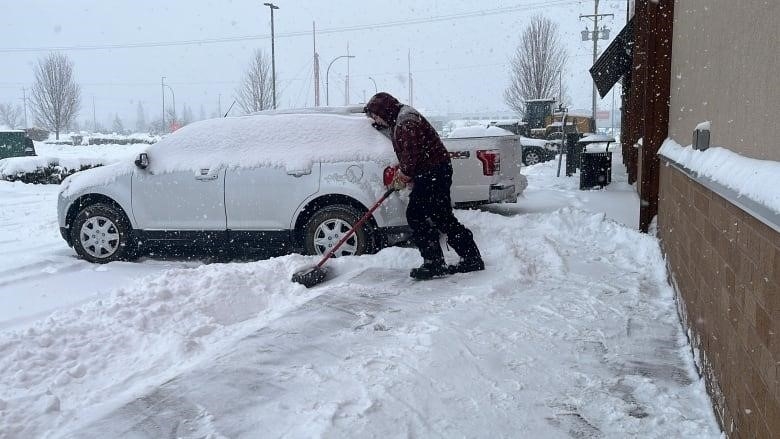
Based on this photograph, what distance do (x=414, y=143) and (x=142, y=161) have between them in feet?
11.2

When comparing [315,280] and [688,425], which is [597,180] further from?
[688,425]

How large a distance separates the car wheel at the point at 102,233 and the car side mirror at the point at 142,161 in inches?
24.1

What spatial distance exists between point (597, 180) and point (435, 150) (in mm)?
9506

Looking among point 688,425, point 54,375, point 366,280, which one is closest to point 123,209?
point 366,280

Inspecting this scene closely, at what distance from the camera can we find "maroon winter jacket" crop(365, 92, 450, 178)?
5.63m

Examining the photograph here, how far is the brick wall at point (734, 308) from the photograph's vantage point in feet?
6.72

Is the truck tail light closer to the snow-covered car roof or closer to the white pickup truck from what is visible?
the white pickup truck

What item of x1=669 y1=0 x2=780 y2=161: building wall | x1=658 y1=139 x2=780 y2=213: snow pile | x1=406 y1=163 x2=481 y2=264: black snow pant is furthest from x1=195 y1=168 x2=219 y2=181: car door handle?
x1=658 y1=139 x2=780 y2=213: snow pile

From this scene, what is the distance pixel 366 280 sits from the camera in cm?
565

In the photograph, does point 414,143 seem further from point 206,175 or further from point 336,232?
point 206,175

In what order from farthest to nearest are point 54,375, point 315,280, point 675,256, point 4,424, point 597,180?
point 597,180 → point 315,280 → point 675,256 → point 54,375 → point 4,424

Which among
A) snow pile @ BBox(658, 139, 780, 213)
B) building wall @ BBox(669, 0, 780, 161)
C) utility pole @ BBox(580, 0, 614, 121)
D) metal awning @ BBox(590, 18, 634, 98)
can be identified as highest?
utility pole @ BBox(580, 0, 614, 121)

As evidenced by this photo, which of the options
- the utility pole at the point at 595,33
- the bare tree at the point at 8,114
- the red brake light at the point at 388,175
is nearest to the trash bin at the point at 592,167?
the red brake light at the point at 388,175

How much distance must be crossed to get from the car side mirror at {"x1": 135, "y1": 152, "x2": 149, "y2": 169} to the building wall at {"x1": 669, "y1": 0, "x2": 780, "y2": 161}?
5.45 meters
